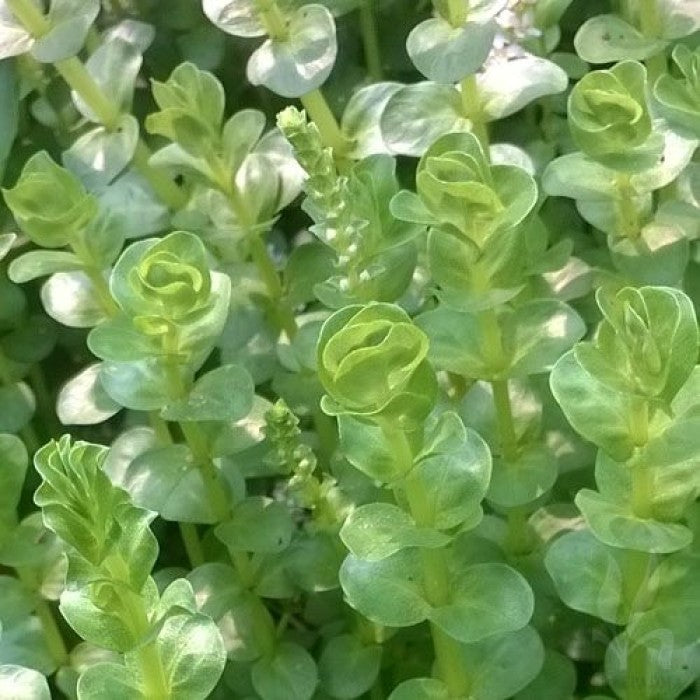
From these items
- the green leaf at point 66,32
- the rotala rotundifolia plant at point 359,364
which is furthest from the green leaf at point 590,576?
the green leaf at point 66,32

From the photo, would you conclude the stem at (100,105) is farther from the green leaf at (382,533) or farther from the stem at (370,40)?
the green leaf at (382,533)

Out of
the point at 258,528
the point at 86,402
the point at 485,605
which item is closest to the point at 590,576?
the point at 485,605

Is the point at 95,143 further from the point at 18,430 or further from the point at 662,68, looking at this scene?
the point at 662,68

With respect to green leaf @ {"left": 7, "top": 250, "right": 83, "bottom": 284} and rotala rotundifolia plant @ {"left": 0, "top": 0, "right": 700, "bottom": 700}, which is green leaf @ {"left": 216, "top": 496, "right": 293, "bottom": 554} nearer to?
rotala rotundifolia plant @ {"left": 0, "top": 0, "right": 700, "bottom": 700}

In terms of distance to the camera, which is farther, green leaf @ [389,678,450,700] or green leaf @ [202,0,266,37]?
green leaf @ [202,0,266,37]

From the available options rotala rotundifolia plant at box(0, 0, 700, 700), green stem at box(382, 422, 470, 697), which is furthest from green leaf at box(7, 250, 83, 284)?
green stem at box(382, 422, 470, 697)

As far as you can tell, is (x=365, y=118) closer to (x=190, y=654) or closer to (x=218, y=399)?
(x=218, y=399)
